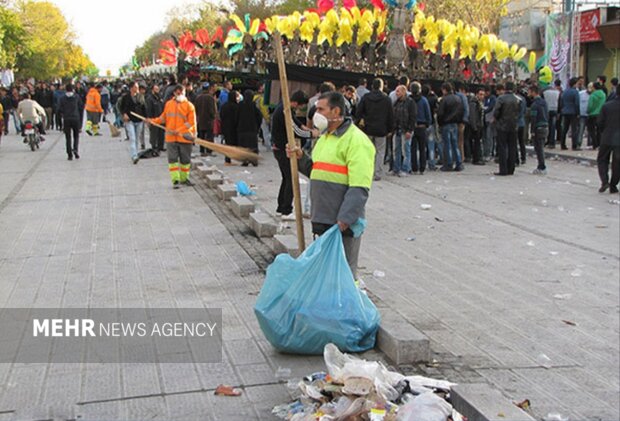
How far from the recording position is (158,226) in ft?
34.4

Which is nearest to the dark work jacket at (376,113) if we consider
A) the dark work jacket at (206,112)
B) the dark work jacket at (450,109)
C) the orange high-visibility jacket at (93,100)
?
the dark work jacket at (450,109)

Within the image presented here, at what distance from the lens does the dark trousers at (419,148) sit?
16344 millimetres

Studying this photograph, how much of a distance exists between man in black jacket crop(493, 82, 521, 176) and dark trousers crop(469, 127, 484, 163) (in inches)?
70.7

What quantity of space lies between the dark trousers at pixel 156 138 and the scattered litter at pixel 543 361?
52.0 ft

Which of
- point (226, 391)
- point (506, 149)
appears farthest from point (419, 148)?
point (226, 391)

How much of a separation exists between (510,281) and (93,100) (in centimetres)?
2099

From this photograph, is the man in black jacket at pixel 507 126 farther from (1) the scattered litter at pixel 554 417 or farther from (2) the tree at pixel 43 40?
(2) the tree at pixel 43 40

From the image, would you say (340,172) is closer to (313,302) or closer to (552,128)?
(313,302)

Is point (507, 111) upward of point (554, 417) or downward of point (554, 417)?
upward

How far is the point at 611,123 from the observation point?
13.4 meters

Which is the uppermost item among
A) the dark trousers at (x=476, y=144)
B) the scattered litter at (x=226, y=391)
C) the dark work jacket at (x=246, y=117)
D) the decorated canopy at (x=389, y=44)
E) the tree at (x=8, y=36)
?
the tree at (x=8, y=36)

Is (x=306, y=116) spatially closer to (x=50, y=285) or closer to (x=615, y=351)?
(x=50, y=285)

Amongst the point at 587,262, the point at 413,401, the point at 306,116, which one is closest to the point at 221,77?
the point at 306,116

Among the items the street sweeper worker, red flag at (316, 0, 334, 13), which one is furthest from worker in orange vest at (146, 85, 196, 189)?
red flag at (316, 0, 334, 13)
